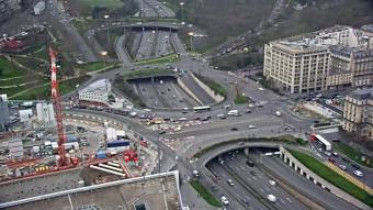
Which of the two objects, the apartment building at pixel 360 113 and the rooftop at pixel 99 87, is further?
the rooftop at pixel 99 87

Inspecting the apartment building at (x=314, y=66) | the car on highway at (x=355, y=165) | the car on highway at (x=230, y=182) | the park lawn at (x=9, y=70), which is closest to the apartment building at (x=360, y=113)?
the car on highway at (x=355, y=165)

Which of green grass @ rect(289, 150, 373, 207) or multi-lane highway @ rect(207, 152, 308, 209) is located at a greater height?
green grass @ rect(289, 150, 373, 207)

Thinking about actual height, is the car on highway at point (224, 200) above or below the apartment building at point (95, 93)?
below

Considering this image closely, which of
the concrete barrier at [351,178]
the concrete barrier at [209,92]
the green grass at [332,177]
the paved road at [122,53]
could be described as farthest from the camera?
the paved road at [122,53]

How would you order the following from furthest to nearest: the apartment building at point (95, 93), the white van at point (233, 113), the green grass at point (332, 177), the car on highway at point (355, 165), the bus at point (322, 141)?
the apartment building at point (95, 93)
the white van at point (233, 113)
the bus at point (322, 141)
the car on highway at point (355, 165)
the green grass at point (332, 177)

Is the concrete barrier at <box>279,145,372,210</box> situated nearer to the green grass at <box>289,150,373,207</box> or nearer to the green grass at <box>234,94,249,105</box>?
the green grass at <box>289,150,373,207</box>

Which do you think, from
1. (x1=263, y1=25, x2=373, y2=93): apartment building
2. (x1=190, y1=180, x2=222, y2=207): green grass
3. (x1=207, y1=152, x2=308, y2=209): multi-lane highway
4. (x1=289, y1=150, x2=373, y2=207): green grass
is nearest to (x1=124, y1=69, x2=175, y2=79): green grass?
(x1=263, y1=25, x2=373, y2=93): apartment building

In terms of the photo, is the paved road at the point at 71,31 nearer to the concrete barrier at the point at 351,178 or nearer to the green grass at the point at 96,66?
the green grass at the point at 96,66
